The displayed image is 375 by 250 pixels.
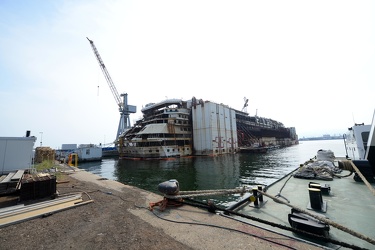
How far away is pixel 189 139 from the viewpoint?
58812mm

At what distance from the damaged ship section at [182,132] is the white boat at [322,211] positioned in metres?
42.1

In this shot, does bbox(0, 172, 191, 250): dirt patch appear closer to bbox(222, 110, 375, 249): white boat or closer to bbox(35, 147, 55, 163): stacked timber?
bbox(222, 110, 375, 249): white boat

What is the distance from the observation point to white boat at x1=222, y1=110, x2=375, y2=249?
4.43 metres

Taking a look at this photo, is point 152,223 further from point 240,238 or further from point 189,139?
point 189,139

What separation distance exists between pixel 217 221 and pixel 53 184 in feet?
27.6

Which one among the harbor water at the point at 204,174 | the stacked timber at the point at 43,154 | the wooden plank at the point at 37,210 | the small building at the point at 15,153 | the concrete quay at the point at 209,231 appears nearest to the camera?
the concrete quay at the point at 209,231

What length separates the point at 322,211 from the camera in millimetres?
6430

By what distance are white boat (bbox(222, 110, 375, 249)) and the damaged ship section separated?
1659 inches

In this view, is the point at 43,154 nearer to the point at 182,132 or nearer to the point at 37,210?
the point at 37,210

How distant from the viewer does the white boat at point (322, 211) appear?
4.43m

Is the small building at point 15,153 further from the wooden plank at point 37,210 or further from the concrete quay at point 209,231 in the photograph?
the concrete quay at point 209,231

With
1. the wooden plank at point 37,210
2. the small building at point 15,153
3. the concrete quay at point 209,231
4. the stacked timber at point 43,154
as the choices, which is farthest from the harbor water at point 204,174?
the small building at point 15,153

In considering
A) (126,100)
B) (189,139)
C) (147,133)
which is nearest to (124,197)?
(147,133)

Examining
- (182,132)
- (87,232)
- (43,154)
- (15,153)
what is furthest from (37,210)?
(182,132)
